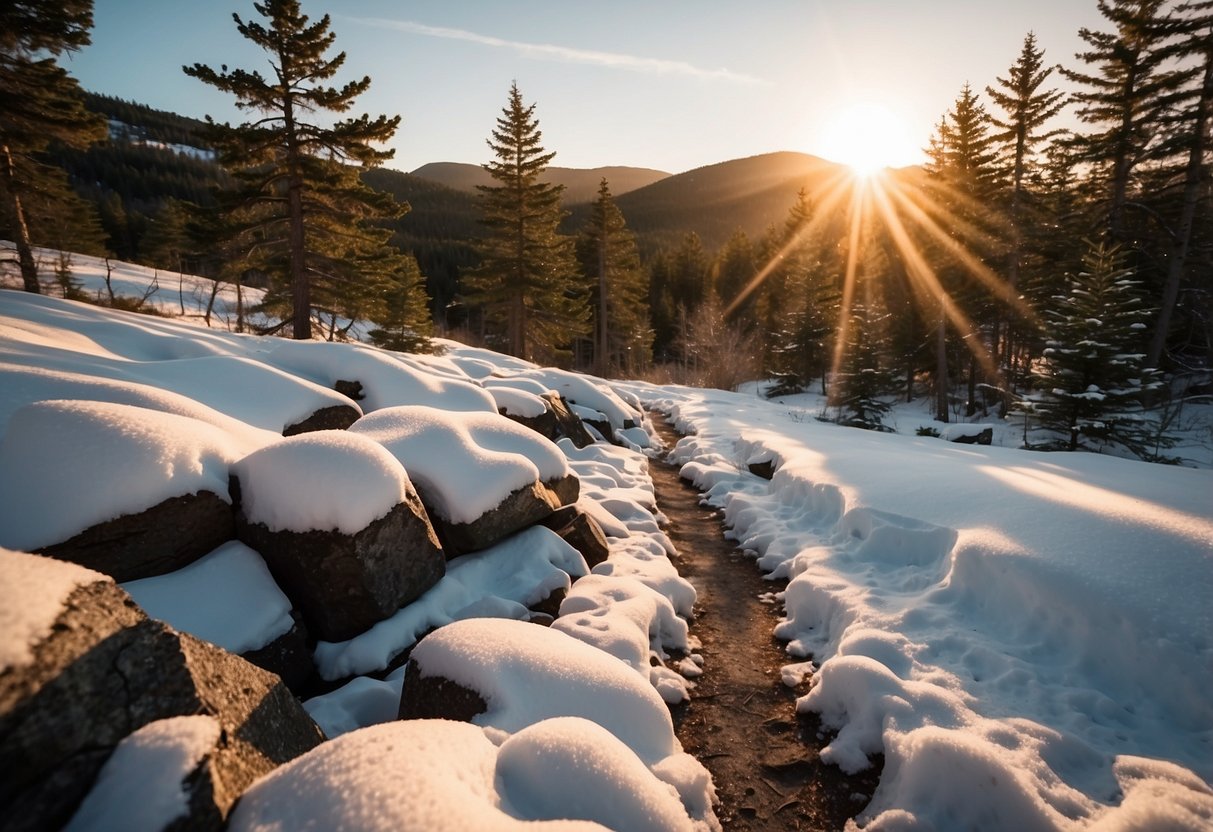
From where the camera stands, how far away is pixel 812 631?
513cm

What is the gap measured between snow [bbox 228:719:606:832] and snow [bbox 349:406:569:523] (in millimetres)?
3256

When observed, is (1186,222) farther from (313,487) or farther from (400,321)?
(400,321)

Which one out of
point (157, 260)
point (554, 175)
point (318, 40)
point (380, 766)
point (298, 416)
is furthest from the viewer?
point (554, 175)

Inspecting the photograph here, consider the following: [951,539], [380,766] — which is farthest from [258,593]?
[951,539]

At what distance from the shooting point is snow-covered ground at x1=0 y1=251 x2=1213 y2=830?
2.11 m

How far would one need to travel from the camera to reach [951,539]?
5.27 metres

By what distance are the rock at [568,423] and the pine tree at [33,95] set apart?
1446 cm

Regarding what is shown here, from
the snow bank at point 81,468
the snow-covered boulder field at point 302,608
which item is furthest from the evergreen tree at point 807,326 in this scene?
the snow bank at point 81,468

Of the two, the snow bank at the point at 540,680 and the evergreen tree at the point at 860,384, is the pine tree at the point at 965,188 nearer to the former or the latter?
the evergreen tree at the point at 860,384

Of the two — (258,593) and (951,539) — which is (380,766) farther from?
(951,539)

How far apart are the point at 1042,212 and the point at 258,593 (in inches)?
1176

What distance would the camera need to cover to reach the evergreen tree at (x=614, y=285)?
1264 inches

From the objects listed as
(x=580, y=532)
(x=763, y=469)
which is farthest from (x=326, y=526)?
(x=763, y=469)

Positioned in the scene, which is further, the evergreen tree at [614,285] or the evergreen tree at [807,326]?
the evergreen tree at [807,326]
